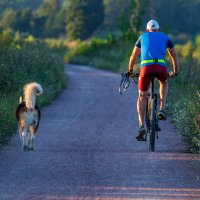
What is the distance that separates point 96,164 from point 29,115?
1.91 metres

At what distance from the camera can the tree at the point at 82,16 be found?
80250 mm

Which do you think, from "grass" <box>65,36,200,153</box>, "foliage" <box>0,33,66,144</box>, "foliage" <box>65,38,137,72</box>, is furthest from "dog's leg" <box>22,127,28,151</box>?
"foliage" <box>65,38,137,72</box>

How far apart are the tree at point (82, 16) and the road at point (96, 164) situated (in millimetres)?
63697

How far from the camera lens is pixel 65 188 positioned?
927cm

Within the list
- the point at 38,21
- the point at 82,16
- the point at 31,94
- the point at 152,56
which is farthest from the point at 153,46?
the point at 38,21

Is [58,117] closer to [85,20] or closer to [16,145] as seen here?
[16,145]

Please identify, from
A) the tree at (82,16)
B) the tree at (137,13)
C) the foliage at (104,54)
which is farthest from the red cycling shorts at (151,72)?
the tree at (82,16)

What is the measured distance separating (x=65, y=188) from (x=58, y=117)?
7766mm

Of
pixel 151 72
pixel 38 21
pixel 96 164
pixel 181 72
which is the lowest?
pixel 96 164

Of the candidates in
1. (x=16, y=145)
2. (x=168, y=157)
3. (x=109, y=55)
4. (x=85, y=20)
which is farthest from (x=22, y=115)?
(x=85, y=20)

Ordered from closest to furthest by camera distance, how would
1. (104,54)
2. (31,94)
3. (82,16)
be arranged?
(31,94), (104,54), (82,16)

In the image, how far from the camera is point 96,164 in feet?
35.8

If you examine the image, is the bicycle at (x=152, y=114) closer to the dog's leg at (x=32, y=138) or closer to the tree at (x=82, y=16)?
the dog's leg at (x=32, y=138)

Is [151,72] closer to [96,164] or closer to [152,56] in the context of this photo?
[152,56]
